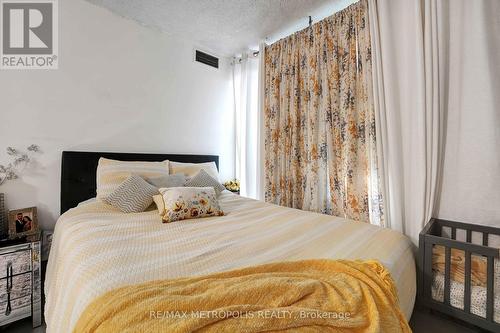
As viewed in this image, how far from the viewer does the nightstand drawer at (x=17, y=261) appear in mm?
1428

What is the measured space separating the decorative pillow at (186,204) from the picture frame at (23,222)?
3.09 ft

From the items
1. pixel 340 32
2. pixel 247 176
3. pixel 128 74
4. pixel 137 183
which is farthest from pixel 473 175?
pixel 128 74

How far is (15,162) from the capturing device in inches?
69.4

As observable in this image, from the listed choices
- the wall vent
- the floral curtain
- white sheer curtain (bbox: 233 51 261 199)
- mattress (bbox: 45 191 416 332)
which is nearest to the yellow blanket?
mattress (bbox: 45 191 416 332)

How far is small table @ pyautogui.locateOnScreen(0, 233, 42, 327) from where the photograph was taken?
4.71 feet

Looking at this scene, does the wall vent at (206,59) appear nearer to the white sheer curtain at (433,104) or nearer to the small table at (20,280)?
the white sheer curtain at (433,104)

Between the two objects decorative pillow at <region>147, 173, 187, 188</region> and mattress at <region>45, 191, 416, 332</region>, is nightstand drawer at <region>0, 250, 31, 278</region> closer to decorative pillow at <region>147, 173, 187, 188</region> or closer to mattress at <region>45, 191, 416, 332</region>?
mattress at <region>45, 191, 416, 332</region>

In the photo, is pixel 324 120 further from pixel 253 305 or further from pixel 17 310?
pixel 17 310

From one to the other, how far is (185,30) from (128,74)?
84 centimetres

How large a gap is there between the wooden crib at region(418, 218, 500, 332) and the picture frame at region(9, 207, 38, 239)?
2.75 meters

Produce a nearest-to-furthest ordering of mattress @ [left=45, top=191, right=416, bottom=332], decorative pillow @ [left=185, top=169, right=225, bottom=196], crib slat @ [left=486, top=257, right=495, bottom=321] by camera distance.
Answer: mattress @ [left=45, top=191, right=416, bottom=332], crib slat @ [left=486, top=257, right=495, bottom=321], decorative pillow @ [left=185, top=169, right=225, bottom=196]

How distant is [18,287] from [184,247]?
1.35 metres

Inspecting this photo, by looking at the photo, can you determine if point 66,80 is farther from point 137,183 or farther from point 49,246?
point 49,246

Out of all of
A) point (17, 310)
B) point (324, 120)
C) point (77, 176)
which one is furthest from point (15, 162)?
point (324, 120)
